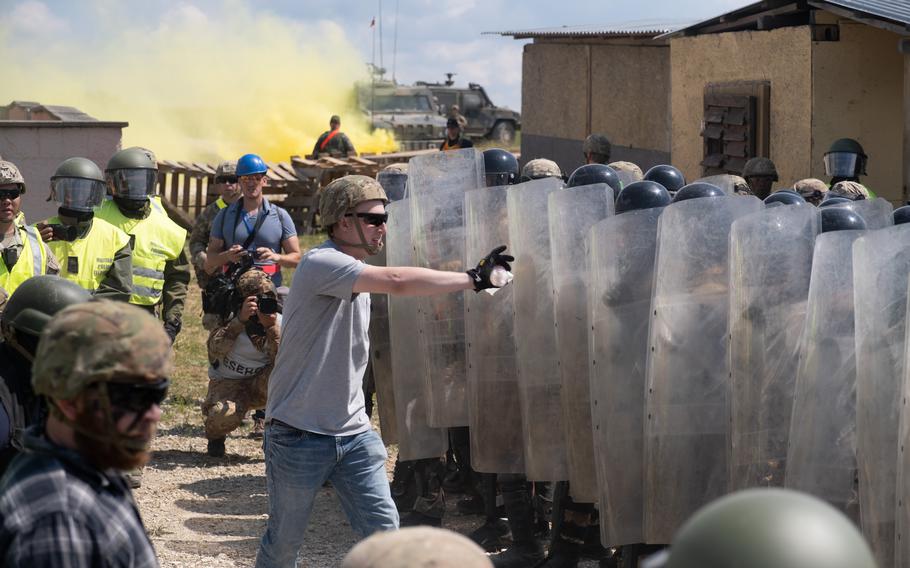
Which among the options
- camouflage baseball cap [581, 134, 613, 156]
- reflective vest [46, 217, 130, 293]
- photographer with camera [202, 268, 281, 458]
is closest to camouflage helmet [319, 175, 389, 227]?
reflective vest [46, 217, 130, 293]

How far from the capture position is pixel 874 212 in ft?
17.4

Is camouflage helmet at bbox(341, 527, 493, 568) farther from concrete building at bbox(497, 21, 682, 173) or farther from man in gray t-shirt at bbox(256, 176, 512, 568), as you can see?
concrete building at bbox(497, 21, 682, 173)

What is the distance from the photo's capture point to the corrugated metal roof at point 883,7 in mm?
9836

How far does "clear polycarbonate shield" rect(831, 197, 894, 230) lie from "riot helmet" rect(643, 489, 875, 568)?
11.9 feet

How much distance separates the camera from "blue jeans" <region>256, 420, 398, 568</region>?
4312mm

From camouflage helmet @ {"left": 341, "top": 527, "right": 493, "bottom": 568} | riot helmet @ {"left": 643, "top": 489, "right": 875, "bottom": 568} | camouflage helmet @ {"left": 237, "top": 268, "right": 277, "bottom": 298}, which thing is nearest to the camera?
riot helmet @ {"left": 643, "top": 489, "right": 875, "bottom": 568}

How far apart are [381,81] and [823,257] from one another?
3409cm

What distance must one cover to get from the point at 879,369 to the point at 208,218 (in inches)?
208

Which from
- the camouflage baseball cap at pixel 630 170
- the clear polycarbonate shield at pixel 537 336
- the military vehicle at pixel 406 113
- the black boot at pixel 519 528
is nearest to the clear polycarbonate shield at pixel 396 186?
the camouflage baseball cap at pixel 630 170

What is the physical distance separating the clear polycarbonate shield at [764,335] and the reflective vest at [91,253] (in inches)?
148

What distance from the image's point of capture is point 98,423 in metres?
2.47

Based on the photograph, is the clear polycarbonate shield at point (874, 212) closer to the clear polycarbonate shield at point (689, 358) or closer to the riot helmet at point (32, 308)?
the clear polycarbonate shield at point (689, 358)

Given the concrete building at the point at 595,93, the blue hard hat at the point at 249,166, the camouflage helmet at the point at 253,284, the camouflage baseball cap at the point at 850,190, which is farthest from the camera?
the concrete building at the point at 595,93

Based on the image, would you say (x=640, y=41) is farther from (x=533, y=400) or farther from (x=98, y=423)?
(x=98, y=423)
